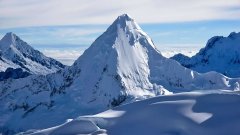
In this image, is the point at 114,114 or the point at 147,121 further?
the point at 114,114

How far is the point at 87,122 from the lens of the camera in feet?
250

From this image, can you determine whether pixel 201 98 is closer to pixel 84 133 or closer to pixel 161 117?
pixel 161 117

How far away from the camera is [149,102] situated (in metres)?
82.8

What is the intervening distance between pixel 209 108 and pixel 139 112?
9.40 meters

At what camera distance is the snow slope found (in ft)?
A: 233

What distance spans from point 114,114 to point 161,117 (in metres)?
7.68

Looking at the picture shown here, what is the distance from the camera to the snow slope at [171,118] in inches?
2798

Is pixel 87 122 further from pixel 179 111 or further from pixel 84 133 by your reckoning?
pixel 179 111

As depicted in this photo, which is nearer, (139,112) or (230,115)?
(230,115)

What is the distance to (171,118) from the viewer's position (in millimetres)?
74500

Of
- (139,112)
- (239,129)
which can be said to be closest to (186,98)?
(139,112)

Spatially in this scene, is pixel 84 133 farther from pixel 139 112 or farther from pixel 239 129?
pixel 239 129

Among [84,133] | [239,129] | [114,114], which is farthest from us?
[114,114]

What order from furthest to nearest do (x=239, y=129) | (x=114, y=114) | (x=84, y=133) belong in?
(x=114, y=114) < (x=84, y=133) < (x=239, y=129)
